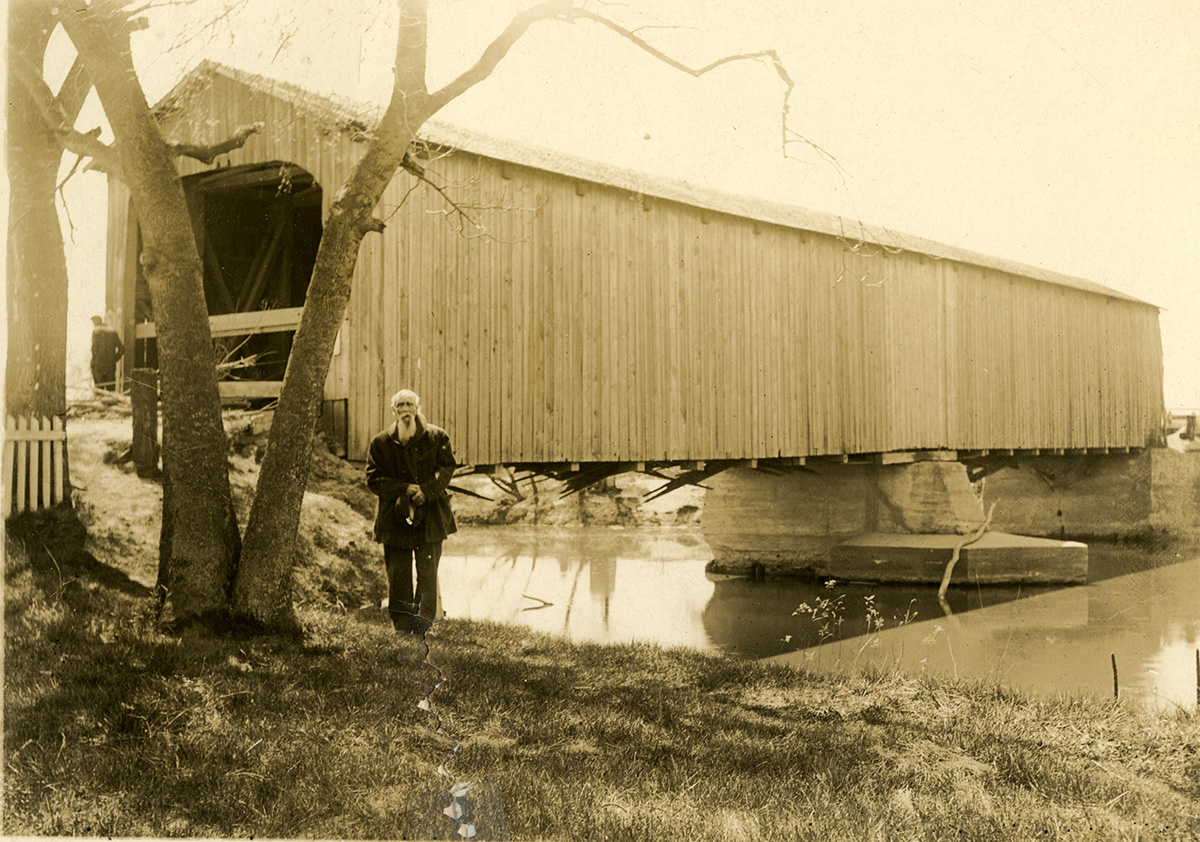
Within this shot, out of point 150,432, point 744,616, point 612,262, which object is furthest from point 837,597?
point 150,432

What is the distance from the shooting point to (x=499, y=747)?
3.70 meters

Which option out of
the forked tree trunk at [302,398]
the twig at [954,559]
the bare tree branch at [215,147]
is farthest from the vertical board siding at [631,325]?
the twig at [954,559]

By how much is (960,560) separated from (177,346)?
11.5 m

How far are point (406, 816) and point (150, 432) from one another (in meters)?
5.47

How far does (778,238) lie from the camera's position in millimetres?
10695

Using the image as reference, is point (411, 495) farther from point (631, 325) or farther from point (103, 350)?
point (103, 350)

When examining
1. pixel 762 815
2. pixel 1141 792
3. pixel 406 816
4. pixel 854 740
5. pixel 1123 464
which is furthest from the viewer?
pixel 1123 464

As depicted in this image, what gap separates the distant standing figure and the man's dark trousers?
4.86m

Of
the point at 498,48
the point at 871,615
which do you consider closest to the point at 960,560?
the point at 871,615

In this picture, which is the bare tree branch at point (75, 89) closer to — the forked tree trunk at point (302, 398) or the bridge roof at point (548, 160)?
the bridge roof at point (548, 160)

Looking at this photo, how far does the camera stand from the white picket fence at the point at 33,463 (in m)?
5.02

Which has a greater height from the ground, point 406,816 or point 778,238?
point 778,238

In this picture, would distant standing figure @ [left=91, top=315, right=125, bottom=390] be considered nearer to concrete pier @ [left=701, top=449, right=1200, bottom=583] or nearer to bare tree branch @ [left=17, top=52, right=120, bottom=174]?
bare tree branch @ [left=17, top=52, right=120, bottom=174]

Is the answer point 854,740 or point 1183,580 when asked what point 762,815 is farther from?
point 1183,580
